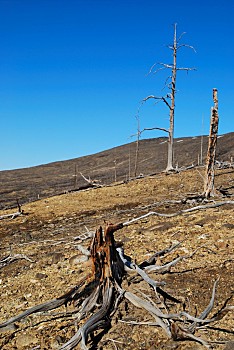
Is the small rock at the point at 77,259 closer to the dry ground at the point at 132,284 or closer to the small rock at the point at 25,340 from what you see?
the dry ground at the point at 132,284

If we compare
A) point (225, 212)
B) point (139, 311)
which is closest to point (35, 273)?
point (139, 311)

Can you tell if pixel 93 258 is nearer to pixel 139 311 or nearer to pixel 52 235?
pixel 139 311

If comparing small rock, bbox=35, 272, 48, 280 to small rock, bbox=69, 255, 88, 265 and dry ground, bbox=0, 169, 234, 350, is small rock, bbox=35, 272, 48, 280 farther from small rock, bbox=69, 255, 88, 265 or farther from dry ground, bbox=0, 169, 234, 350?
small rock, bbox=69, 255, 88, 265

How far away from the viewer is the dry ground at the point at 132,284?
3.77 meters

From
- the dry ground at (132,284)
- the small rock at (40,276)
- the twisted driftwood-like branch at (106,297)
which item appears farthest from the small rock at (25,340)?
the small rock at (40,276)

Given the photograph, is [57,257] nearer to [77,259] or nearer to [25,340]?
[77,259]

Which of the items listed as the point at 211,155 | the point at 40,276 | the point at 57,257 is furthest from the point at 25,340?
the point at 211,155

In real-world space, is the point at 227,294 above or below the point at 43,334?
above

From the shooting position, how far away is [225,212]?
777 centimetres

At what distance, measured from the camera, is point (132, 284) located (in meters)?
4.45

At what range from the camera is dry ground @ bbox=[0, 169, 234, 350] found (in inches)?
148

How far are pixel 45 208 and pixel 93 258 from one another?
926cm

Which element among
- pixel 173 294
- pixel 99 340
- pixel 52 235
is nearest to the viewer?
pixel 99 340

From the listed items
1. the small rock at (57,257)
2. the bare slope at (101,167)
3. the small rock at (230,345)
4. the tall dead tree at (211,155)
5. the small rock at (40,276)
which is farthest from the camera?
the bare slope at (101,167)
